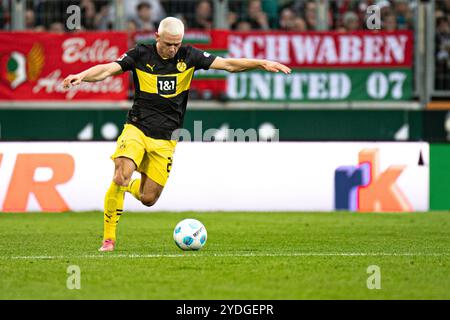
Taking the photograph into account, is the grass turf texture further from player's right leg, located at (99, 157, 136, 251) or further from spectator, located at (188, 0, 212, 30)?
spectator, located at (188, 0, 212, 30)

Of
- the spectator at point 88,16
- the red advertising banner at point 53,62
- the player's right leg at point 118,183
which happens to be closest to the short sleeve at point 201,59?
the player's right leg at point 118,183

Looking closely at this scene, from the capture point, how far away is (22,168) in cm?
1869

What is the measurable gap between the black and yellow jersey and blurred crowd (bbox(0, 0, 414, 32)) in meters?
9.14

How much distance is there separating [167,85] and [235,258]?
7.53 feet

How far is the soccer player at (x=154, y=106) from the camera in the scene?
494 inches

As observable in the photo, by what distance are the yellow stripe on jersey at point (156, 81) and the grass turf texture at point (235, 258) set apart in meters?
1.79

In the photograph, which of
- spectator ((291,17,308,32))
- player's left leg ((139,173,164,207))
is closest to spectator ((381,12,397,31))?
spectator ((291,17,308,32))

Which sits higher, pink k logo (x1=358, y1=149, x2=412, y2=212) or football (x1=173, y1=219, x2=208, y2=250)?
football (x1=173, y1=219, x2=208, y2=250)

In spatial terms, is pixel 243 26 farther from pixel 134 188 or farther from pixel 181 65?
pixel 181 65

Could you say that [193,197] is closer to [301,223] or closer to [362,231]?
[301,223]

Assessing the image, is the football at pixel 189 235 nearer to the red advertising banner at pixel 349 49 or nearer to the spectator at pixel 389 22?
the red advertising banner at pixel 349 49

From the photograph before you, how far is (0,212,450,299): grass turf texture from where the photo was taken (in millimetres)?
9609

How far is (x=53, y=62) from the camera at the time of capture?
22.1m

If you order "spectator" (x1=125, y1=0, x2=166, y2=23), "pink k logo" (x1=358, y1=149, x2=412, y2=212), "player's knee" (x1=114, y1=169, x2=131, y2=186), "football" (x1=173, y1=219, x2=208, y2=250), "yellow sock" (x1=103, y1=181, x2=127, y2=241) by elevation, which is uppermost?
"spectator" (x1=125, y1=0, x2=166, y2=23)
